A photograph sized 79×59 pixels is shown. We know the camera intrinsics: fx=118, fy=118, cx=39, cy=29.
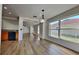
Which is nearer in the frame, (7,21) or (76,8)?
(76,8)

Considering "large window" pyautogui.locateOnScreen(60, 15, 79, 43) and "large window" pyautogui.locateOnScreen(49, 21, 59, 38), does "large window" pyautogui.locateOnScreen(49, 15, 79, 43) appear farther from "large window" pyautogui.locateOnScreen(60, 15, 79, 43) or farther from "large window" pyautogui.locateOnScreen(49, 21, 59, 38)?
"large window" pyautogui.locateOnScreen(49, 21, 59, 38)

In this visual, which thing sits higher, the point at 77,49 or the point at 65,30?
the point at 65,30

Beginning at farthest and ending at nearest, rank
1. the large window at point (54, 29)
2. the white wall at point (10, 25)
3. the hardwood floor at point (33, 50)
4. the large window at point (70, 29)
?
the white wall at point (10, 25), the large window at point (54, 29), the large window at point (70, 29), the hardwood floor at point (33, 50)

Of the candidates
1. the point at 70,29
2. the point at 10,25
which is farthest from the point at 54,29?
the point at 10,25

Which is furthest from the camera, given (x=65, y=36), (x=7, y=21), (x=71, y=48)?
(x=7, y=21)

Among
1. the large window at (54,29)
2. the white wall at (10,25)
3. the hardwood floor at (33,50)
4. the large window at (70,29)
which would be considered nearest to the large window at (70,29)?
the large window at (70,29)

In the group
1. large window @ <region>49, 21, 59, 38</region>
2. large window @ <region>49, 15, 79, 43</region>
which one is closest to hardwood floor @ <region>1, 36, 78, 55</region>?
large window @ <region>49, 15, 79, 43</region>

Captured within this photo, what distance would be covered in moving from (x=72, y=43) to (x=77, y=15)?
1697 mm

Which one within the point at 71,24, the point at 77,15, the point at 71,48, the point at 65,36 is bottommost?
the point at 71,48

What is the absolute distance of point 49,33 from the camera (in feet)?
41.5

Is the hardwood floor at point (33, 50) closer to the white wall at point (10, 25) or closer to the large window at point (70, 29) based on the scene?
the large window at point (70, 29)
